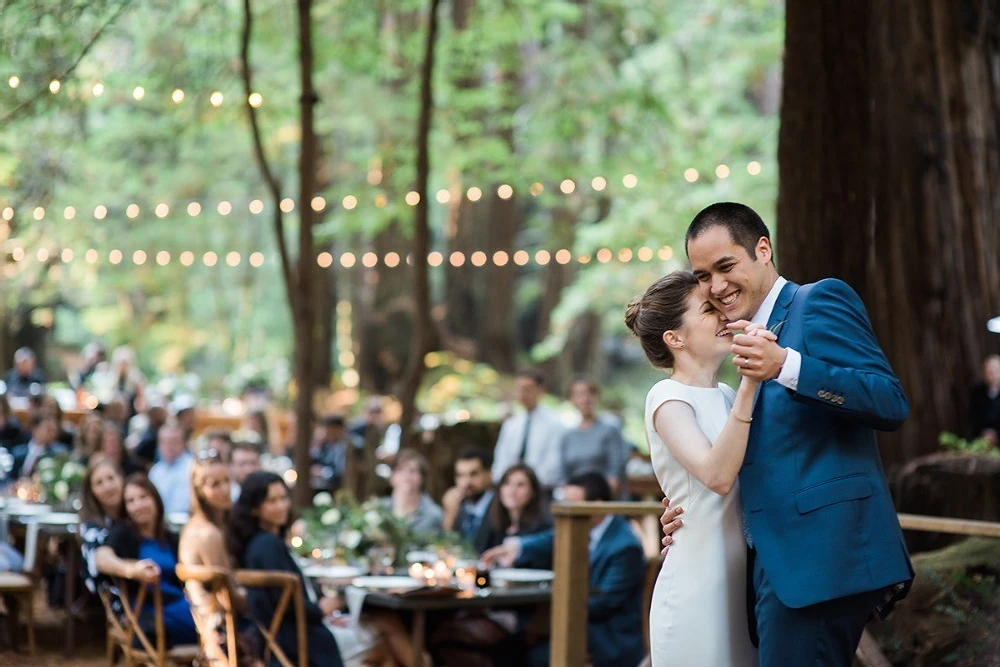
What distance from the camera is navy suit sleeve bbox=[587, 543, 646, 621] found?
312 inches

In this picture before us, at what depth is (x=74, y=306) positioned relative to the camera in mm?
31938

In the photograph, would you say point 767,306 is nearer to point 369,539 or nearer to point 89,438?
point 369,539

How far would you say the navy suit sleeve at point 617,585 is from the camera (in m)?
7.93

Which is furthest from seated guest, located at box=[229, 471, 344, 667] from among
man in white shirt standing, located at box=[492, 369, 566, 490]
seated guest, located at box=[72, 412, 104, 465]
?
man in white shirt standing, located at box=[492, 369, 566, 490]

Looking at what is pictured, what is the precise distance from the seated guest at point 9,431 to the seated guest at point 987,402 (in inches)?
372

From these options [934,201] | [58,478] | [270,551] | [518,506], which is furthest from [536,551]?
[58,478]

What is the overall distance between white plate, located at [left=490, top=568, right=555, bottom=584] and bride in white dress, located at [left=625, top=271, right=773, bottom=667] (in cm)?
431

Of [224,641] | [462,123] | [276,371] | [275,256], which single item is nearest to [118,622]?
[224,641]

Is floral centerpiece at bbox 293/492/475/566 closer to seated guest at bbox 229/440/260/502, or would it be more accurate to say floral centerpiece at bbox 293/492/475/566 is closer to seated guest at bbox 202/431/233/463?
seated guest at bbox 229/440/260/502

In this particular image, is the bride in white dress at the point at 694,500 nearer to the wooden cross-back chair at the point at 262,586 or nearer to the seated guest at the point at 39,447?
the wooden cross-back chair at the point at 262,586

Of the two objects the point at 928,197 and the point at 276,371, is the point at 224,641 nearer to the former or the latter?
the point at 928,197

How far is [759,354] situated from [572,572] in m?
3.14

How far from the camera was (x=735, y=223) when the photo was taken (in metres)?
3.69

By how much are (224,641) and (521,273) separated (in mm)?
25748
